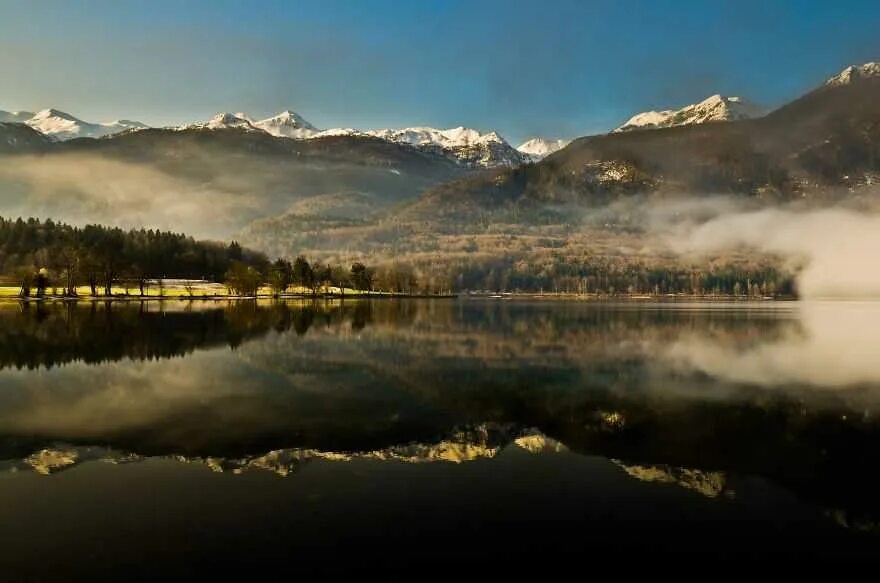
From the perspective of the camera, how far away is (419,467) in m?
24.3

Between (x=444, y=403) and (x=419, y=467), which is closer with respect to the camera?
(x=419, y=467)

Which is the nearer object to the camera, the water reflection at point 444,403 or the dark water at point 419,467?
the dark water at point 419,467

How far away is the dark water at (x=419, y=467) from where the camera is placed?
1653cm

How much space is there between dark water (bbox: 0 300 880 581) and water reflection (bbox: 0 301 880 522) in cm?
22

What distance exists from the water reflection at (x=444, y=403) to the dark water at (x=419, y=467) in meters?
0.22

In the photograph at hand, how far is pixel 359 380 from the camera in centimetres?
4759

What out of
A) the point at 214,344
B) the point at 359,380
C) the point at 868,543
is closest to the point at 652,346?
the point at 359,380

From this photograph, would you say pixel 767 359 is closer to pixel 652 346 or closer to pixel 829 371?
pixel 829 371

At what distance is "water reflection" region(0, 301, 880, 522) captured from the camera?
25812 mm

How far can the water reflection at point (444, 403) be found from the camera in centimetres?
2581

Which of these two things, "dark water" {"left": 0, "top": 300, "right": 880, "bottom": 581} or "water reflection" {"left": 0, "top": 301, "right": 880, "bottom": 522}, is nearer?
"dark water" {"left": 0, "top": 300, "right": 880, "bottom": 581}

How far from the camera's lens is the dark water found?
16531mm

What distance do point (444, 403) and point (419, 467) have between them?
47.4 ft

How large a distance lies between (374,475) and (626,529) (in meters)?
9.60
